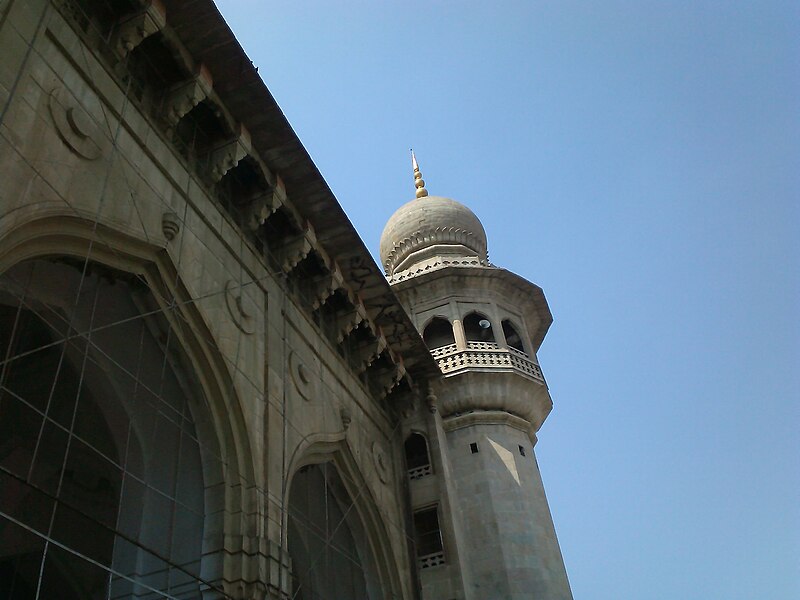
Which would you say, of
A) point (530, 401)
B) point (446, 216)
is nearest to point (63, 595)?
point (530, 401)

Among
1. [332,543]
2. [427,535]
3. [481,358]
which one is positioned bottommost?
[332,543]

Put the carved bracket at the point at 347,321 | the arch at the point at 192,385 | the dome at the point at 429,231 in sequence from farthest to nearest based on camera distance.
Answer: the dome at the point at 429,231 → the carved bracket at the point at 347,321 → the arch at the point at 192,385

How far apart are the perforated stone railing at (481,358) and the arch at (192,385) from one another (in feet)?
28.4

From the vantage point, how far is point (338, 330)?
14.1 meters

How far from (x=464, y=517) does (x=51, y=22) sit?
38.5ft

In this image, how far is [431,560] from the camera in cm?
1465

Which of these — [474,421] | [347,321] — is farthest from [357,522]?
[474,421]

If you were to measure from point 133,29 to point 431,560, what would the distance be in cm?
1039

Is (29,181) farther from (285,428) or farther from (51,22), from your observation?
(285,428)

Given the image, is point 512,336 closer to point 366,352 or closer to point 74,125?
point 366,352

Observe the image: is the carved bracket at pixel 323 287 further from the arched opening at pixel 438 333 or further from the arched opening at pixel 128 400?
the arched opening at pixel 438 333

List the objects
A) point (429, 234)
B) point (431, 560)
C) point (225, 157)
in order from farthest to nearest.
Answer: point (429, 234) → point (431, 560) → point (225, 157)

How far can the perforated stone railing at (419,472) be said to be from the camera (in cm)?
1574

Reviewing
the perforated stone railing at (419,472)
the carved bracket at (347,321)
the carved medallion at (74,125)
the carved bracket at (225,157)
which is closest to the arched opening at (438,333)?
the perforated stone railing at (419,472)
